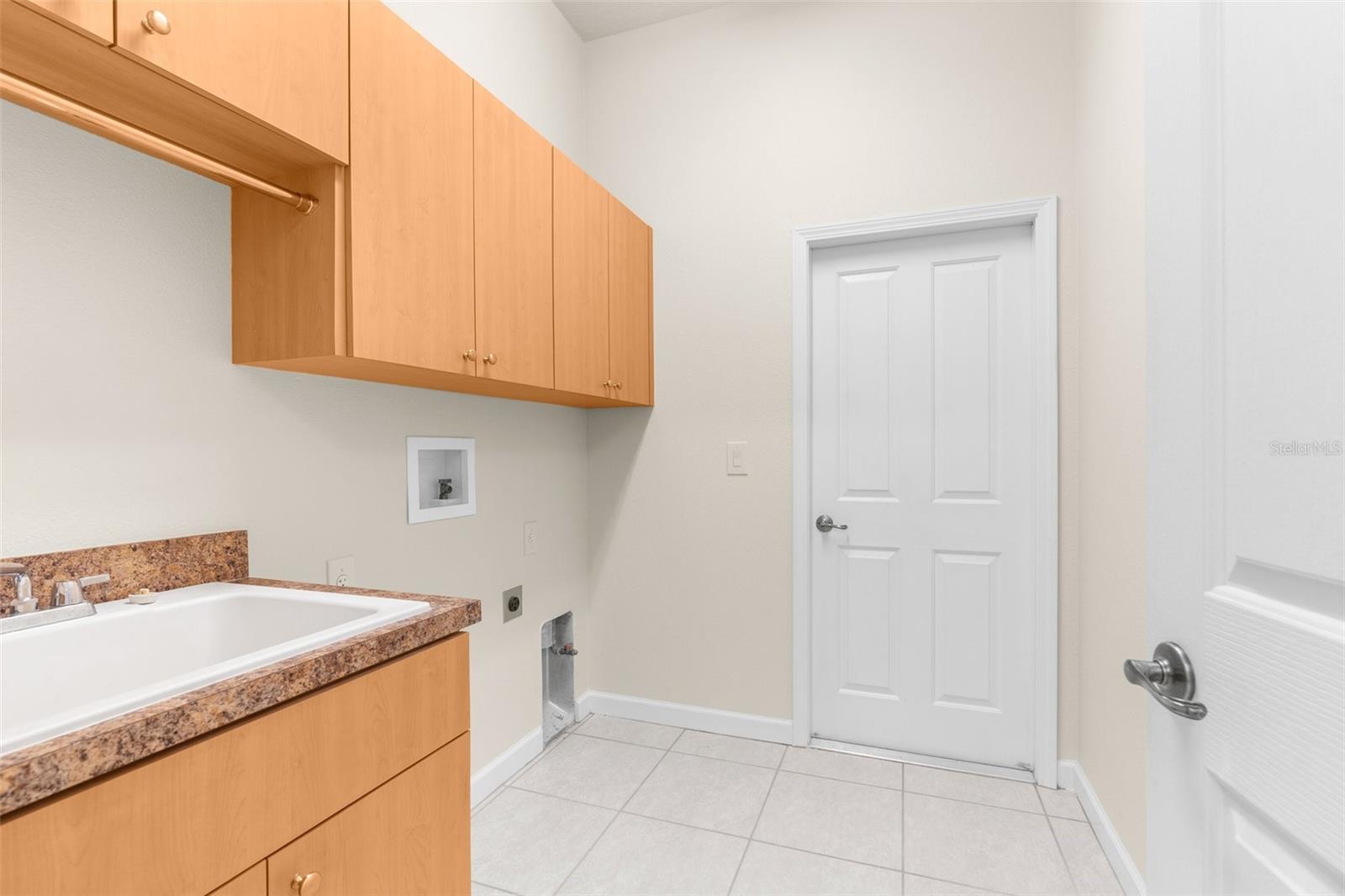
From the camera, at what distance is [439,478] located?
1.91 metres

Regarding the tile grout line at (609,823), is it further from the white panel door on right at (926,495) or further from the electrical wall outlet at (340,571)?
the electrical wall outlet at (340,571)

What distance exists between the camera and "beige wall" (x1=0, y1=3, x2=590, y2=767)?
0.99 metres

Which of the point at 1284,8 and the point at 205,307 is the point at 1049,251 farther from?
the point at 205,307

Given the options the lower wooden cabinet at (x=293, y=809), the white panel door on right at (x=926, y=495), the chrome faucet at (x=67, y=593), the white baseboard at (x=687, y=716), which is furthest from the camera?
the white baseboard at (x=687, y=716)

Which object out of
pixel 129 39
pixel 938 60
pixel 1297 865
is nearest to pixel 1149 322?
pixel 1297 865

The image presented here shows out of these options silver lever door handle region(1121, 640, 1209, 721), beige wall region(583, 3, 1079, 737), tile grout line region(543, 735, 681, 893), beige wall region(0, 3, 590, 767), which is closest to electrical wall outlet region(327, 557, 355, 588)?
beige wall region(0, 3, 590, 767)

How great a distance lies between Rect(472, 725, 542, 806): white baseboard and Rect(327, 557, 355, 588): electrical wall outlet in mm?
847

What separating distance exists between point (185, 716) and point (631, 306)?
199 centimetres

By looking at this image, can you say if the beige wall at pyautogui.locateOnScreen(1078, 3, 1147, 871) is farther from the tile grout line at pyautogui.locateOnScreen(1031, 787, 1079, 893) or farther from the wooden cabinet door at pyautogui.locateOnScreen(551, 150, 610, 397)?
the wooden cabinet door at pyautogui.locateOnScreen(551, 150, 610, 397)

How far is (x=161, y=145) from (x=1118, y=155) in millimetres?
2144

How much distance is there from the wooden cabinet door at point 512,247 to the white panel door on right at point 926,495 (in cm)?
112

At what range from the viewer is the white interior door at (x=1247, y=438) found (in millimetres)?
469

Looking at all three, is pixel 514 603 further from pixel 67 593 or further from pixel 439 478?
pixel 67 593

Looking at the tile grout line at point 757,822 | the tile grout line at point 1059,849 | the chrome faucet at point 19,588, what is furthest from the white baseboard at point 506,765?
the tile grout line at point 1059,849
